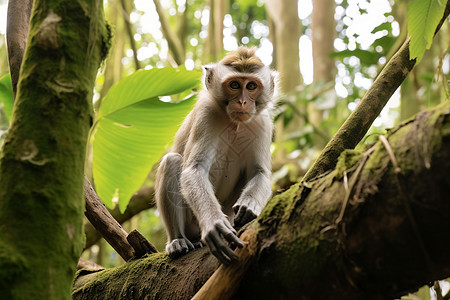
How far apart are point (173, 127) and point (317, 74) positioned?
6.63m

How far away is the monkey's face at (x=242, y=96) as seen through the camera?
488 cm

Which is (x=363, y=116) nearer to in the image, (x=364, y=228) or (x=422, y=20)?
(x=422, y=20)

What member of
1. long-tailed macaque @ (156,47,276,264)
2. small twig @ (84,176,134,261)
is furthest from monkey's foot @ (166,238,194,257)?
small twig @ (84,176,134,261)

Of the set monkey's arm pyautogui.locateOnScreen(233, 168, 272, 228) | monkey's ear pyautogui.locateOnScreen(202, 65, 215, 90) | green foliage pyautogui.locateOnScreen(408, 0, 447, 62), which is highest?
green foliage pyautogui.locateOnScreen(408, 0, 447, 62)

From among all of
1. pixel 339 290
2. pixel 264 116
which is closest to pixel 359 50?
pixel 264 116

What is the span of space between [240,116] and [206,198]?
1.02m

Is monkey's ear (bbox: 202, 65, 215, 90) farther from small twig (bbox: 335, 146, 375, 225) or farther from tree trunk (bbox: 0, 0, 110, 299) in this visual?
small twig (bbox: 335, 146, 375, 225)

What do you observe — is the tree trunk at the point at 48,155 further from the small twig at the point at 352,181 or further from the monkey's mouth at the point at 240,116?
the monkey's mouth at the point at 240,116

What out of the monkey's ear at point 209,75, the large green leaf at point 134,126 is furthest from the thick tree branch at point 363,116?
the large green leaf at point 134,126

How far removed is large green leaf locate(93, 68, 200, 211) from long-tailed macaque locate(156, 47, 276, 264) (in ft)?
1.13

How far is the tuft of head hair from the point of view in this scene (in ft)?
17.5

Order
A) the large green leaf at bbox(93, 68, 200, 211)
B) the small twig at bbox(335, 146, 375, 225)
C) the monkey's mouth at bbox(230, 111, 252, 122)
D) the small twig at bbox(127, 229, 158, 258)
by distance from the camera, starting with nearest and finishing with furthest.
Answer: the small twig at bbox(335, 146, 375, 225), the small twig at bbox(127, 229, 158, 258), the monkey's mouth at bbox(230, 111, 252, 122), the large green leaf at bbox(93, 68, 200, 211)

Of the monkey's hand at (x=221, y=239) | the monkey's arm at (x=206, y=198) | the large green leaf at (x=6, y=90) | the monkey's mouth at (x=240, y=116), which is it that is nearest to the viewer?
the monkey's hand at (x=221, y=239)

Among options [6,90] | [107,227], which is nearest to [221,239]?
[107,227]
